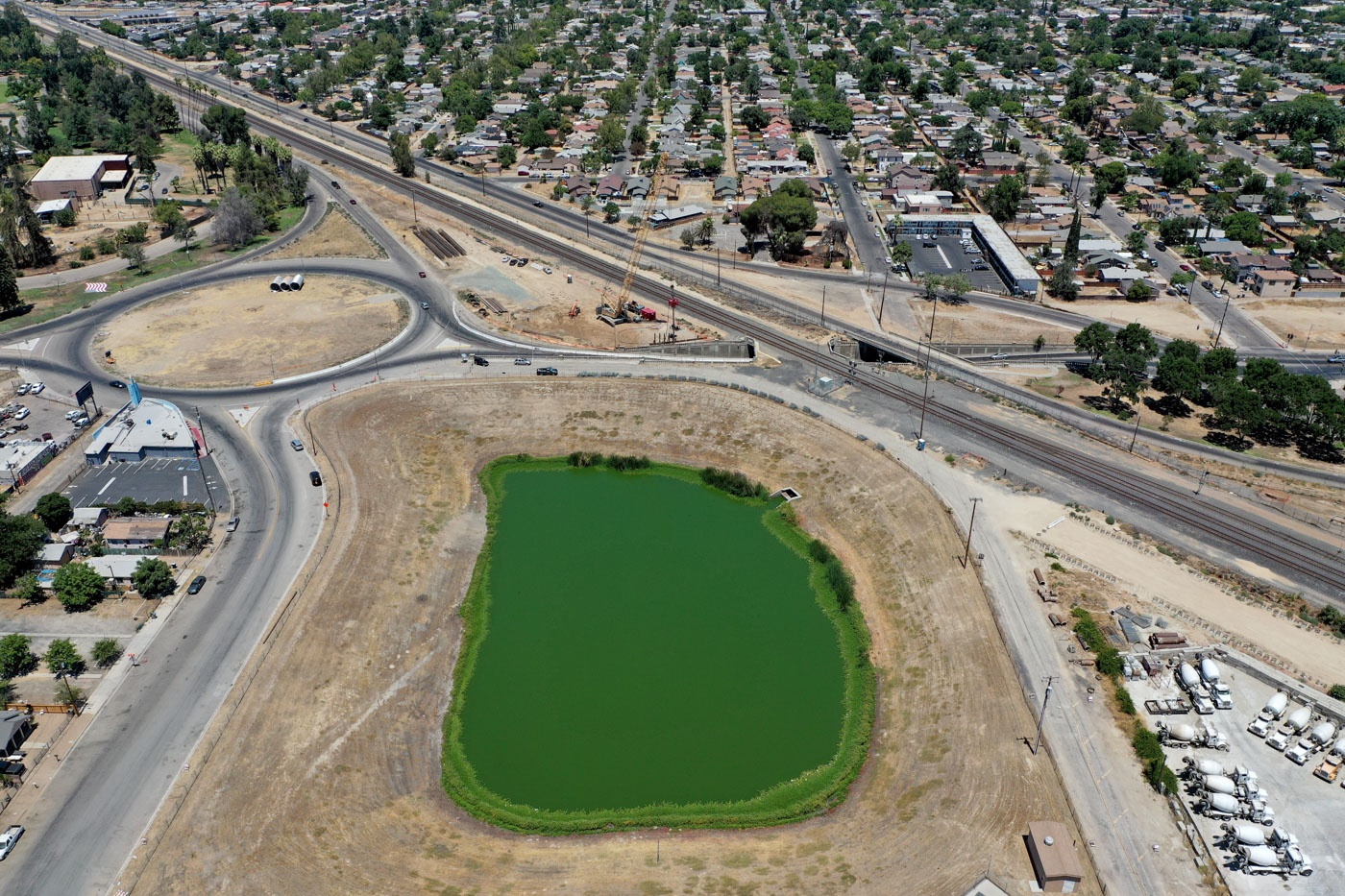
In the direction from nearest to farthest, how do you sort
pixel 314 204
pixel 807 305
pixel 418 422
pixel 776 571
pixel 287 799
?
pixel 287 799, pixel 776 571, pixel 418 422, pixel 807 305, pixel 314 204

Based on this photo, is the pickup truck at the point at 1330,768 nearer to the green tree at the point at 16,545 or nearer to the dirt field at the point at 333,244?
the green tree at the point at 16,545

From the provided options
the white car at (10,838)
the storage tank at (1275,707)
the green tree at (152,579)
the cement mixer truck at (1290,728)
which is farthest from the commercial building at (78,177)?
the cement mixer truck at (1290,728)

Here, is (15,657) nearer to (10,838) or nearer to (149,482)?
(10,838)

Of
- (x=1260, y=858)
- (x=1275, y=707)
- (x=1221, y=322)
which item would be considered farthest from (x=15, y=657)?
(x=1221, y=322)

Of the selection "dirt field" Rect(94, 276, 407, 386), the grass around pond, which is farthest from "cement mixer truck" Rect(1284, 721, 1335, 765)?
"dirt field" Rect(94, 276, 407, 386)

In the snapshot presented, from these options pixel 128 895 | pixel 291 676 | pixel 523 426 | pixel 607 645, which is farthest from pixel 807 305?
pixel 128 895

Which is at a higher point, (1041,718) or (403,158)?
(403,158)

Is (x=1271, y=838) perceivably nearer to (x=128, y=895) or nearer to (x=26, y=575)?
(x=128, y=895)
